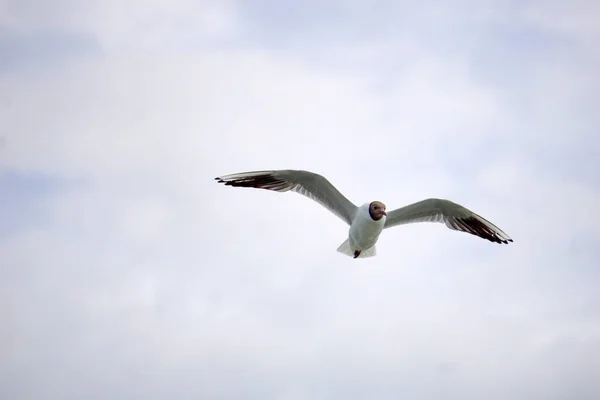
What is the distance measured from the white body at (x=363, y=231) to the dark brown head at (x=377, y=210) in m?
0.10

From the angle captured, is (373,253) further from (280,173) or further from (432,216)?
(280,173)

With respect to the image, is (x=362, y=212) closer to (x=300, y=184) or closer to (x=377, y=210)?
(x=377, y=210)

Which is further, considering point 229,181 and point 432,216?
point 432,216

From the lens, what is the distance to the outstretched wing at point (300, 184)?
57.0 feet

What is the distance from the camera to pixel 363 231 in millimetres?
17453

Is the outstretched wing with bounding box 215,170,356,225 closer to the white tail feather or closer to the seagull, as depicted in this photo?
the seagull

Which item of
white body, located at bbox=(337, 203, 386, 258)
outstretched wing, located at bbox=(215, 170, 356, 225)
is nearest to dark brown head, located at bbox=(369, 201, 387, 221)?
white body, located at bbox=(337, 203, 386, 258)

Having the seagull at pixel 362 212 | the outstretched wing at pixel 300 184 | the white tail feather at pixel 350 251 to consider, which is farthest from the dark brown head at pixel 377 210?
the white tail feather at pixel 350 251

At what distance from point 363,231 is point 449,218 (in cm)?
244

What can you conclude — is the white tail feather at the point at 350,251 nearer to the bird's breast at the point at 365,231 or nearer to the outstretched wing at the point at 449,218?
the bird's breast at the point at 365,231

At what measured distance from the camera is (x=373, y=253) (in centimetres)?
1847

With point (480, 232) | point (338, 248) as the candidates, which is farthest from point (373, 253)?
point (480, 232)

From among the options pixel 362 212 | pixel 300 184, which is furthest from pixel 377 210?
pixel 300 184

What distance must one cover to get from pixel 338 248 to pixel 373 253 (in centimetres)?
81
